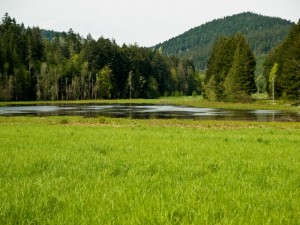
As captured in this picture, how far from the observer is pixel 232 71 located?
98062 millimetres

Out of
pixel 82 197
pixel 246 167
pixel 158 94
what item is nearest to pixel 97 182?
pixel 82 197

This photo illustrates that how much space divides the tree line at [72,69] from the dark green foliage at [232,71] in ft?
174

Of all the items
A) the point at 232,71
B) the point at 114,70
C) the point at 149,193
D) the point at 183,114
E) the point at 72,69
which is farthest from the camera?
the point at 114,70

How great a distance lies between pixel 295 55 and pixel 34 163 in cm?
7482

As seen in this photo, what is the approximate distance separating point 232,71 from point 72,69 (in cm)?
7538

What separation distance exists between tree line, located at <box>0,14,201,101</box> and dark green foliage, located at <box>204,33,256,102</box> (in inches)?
2085

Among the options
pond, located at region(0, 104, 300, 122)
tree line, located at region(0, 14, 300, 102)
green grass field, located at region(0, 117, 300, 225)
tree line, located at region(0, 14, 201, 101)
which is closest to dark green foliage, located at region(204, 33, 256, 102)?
tree line, located at region(0, 14, 300, 102)

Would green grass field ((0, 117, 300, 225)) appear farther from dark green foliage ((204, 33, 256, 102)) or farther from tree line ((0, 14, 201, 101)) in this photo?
tree line ((0, 14, 201, 101))

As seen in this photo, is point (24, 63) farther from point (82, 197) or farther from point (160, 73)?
point (82, 197)

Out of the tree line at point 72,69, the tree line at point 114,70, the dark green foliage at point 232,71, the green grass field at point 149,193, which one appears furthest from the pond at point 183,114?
the tree line at point 72,69

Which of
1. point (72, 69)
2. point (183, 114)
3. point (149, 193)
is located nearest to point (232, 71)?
point (183, 114)

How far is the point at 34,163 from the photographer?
32.3 ft

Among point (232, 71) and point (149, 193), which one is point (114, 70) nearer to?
point (232, 71)

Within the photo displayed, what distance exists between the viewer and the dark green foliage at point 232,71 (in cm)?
9575
